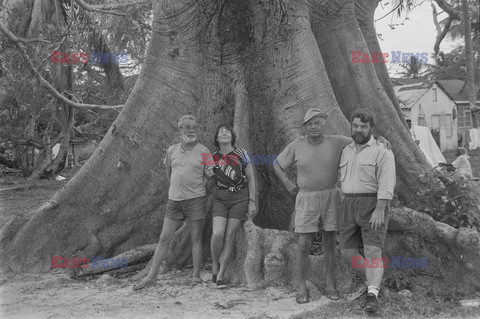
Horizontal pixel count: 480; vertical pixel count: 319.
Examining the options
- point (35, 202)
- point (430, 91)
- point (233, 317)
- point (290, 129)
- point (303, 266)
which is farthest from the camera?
point (430, 91)

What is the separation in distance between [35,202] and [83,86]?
13685 millimetres

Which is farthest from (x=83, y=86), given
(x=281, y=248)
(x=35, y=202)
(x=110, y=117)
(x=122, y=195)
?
(x=281, y=248)

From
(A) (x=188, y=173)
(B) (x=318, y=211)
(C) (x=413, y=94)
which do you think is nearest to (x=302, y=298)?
(B) (x=318, y=211)

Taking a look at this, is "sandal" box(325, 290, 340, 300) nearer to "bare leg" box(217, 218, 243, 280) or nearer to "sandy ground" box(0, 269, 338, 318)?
"sandy ground" box(0, 269, 338, 318)

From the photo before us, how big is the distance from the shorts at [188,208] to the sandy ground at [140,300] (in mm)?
692

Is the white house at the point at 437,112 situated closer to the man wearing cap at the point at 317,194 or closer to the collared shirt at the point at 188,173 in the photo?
the collared shirt at the point at 188,173

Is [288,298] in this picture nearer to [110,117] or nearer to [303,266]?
[303,266]

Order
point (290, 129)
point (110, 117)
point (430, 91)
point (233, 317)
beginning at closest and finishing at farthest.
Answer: point (233, 317) < point (290, 129) < point (110, 117) < point (430, 91)

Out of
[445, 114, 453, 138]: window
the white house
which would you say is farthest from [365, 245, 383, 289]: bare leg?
[445, 114, 453, 138]: window

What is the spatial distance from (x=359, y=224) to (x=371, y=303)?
2.25 feet

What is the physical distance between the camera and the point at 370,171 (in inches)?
187

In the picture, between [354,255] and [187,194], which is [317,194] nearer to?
[354,255]

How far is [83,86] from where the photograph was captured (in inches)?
1054

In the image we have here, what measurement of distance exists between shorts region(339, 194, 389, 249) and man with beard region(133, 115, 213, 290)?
5.31 ft
